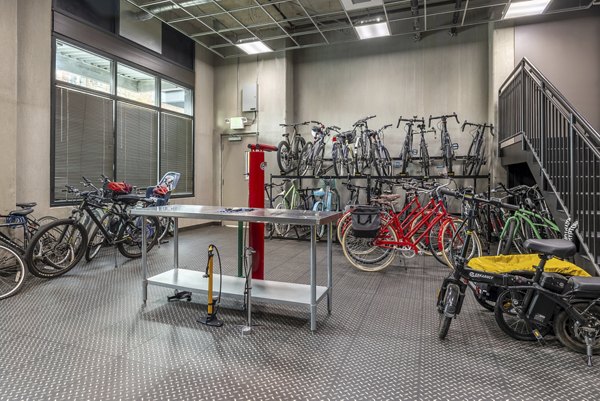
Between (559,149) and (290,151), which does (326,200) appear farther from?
(559,149)

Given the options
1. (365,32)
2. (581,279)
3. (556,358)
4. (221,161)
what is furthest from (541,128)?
(221,161)

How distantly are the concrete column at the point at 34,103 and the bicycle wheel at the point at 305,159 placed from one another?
4283 mm

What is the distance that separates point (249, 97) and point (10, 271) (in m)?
5.67

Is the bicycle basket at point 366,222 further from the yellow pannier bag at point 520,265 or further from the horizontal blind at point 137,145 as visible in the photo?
the horizontal blind at point 137,145

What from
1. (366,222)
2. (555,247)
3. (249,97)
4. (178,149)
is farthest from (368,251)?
(249,97)

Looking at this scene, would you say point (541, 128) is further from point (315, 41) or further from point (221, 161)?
point (221, 161)

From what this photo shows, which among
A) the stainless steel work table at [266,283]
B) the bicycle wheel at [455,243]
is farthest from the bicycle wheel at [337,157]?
the stainless steel work table at [266,283]

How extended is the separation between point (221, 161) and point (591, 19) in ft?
25.2

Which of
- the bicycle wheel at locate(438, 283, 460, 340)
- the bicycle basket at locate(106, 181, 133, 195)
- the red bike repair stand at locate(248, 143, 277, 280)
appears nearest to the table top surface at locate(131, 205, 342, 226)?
the red bike repair stand at locate(248, 143, 277, 280)

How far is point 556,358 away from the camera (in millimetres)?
2221

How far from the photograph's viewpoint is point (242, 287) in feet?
9.74

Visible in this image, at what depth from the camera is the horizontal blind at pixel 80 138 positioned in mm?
4957

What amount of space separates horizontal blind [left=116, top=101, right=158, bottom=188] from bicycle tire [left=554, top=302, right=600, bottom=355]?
245 inches

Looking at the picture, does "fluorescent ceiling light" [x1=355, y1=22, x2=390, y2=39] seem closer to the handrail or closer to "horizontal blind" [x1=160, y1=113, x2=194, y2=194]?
the handrail
